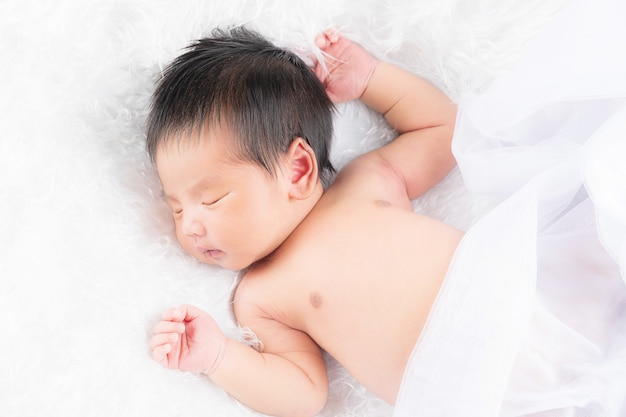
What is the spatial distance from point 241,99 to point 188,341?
43 centimetres

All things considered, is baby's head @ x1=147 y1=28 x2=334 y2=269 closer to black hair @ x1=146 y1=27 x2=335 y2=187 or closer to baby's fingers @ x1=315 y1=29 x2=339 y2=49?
black hair @ x1=146 y1=27 x2=335 y2=187

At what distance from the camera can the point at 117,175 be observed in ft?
4.67

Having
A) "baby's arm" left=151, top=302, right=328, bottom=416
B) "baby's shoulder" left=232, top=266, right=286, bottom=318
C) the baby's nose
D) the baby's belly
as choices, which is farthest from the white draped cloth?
the baby's nose

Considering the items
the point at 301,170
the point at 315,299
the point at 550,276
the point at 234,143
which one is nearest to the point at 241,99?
the point at 234,143

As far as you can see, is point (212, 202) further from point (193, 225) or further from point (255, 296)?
point (255, 296)

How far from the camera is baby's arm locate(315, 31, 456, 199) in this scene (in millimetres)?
1540

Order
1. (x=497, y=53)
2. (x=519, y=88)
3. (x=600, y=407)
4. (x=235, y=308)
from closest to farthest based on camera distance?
(x=600, y=407) < (x=519, y=88) < (x=235, y=308) < (x=497, y=53)

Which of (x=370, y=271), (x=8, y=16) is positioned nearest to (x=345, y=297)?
(x=370, y=271)

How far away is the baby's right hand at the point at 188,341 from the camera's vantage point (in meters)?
1.26

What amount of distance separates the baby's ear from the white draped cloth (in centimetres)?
32

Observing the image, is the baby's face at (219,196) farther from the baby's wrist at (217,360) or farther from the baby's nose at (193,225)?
the baby's wrist at (217,360)

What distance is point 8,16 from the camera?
1.33 meters

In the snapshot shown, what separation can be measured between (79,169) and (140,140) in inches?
6.1

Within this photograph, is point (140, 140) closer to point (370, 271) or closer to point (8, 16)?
point (8, 16)
